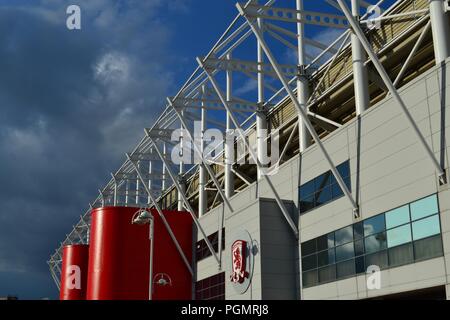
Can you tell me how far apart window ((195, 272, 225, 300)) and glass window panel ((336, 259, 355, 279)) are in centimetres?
1408

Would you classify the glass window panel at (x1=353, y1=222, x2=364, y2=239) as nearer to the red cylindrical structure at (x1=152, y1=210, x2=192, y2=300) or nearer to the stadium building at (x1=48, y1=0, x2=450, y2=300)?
the stadium building at (x1=48, y1=0, x2=450, y2=300)

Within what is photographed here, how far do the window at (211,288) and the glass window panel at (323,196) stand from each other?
13162mm

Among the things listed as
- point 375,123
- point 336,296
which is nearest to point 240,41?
point 375,123

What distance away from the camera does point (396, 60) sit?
1249 inches

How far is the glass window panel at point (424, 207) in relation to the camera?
935 inches

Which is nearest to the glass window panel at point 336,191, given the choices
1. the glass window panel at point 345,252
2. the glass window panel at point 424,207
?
the glass window panel at point 345,252

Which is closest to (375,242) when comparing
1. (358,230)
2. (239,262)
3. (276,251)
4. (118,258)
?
(358,230)

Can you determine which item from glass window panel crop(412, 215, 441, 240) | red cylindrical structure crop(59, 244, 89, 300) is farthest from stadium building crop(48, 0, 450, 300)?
red cylindrical structure crop(59, 244, 89, 300)

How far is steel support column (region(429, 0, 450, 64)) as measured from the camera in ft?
84.6

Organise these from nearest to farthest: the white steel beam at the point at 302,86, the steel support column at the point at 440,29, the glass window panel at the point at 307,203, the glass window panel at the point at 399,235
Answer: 1. the glass window panel at the point at 399,235
2. the steel support column at the point at 440,29
3. the glass window panel at the point at 307,203
4. the white steel beam at the point at 302,86

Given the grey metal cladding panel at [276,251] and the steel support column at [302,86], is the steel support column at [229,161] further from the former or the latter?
the grey metal cladding panel at [276,251]

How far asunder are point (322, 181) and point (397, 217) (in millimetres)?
6812

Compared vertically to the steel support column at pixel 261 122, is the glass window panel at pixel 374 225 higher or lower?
lower
